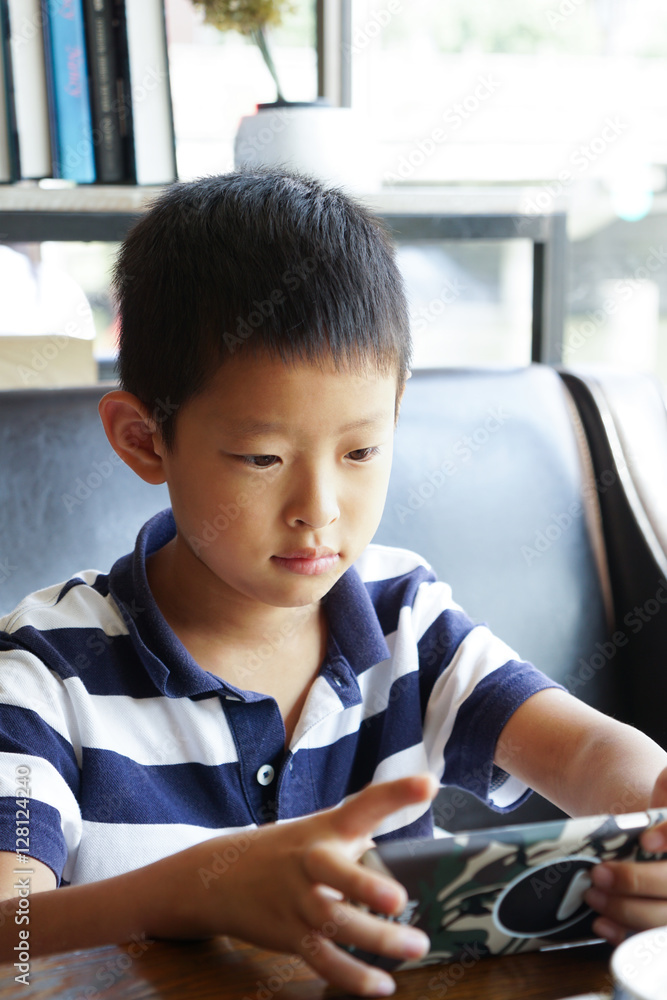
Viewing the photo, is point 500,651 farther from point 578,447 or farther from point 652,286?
point 652,286

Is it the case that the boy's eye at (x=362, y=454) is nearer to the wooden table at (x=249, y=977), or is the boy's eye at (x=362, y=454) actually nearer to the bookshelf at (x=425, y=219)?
the wooden table at (x=249, y=977)

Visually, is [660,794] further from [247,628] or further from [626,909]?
[247,628]

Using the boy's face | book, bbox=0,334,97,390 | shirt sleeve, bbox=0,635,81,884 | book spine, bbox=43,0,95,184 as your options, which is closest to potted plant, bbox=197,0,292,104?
book spine, bbox=43,0,95,184

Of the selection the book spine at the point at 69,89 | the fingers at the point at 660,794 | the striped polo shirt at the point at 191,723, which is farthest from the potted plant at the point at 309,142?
the fingers at the point at 660,794

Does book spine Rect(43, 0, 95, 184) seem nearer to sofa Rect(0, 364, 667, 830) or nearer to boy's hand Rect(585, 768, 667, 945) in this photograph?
sofa Rect(0, 364, 667, 830)

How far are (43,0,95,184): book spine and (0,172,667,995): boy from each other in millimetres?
609

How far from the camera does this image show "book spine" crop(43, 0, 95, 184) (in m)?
1.36

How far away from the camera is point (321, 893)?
481mm

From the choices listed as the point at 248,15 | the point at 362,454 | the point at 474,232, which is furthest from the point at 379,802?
the point at 248,15

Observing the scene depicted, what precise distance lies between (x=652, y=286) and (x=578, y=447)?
56.8 inches

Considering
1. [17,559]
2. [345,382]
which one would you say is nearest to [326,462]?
[345,382]

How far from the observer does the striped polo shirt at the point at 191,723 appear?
79cm

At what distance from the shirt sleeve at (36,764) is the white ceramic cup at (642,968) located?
0.44 m

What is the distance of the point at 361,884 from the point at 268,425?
0.38 metres
